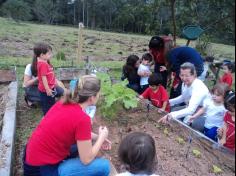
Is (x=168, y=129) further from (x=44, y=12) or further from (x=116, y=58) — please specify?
(x=44, y=12)

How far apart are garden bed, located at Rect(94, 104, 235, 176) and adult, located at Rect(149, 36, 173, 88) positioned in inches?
65.1

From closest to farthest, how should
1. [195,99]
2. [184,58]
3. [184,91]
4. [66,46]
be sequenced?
1. [195,99]
2. [184,91]
3. [184,58]
4. [66,46]

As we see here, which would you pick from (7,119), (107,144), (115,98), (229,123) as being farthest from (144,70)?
(229,123)

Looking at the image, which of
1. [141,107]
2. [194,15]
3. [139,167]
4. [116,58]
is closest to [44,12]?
[116,58]

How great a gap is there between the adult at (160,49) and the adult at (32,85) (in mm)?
1932

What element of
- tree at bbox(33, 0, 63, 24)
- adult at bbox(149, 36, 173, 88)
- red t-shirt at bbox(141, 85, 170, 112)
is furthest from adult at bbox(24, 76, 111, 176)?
tree at bbox(33, 0, 63, 24)

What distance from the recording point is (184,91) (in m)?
4.86

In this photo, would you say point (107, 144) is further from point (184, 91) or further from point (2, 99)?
point (2, 99)

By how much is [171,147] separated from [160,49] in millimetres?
2784

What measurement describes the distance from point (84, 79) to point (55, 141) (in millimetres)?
516

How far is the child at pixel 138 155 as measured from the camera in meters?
2.04

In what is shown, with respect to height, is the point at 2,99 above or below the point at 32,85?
below

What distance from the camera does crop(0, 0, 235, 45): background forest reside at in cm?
745

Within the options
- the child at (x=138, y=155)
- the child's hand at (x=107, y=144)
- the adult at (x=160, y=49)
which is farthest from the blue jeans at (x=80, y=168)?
the adult at (x=160, y=49)
